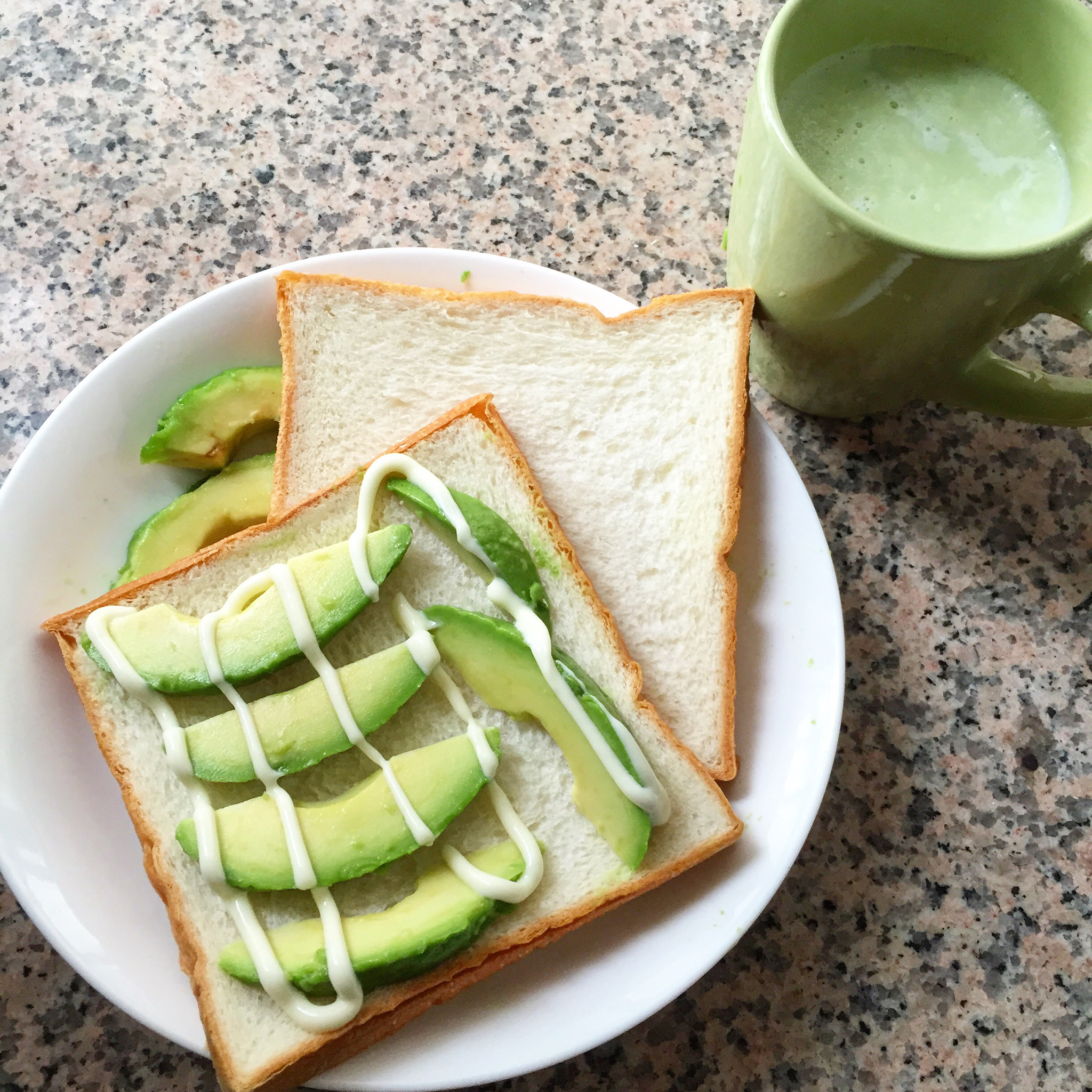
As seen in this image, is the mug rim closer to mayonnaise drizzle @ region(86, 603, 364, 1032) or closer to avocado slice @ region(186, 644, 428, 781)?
avocado slice @ region(186, 644, 428, 781)

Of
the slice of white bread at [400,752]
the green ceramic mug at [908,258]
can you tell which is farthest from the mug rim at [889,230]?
the slice of white bread at [400,752]

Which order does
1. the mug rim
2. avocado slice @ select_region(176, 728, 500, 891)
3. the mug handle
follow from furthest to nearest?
the mug handle → avocado slice @ select_region(176, 728, 500, 891) → the mug rim

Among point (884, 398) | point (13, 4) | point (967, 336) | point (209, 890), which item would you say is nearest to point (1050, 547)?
point (884, 398)

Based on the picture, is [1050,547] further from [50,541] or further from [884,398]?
[50,541]

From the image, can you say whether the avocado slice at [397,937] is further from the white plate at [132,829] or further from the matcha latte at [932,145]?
the matcha latte at [932,145]

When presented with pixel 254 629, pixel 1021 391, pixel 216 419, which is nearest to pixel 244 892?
pixel 254 629

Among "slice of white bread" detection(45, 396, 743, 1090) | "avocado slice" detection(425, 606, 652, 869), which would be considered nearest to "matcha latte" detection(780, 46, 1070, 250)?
"slice of white bread" detection(45, 396, 743, 1090)

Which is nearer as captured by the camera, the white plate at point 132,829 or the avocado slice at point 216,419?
the white plate at point 132,829
